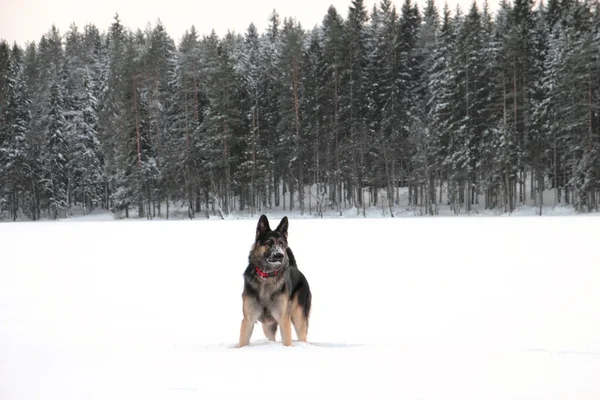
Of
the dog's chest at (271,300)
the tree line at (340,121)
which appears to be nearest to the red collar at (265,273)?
the dog's chest at (271,300)

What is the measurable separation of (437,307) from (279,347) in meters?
5.52

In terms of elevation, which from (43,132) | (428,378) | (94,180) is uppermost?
(43,132)

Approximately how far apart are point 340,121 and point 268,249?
1944 inches

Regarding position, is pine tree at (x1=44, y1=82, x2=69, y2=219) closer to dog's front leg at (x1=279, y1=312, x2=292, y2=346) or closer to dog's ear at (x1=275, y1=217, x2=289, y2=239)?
dog's ear at (x1=275, y1=217, x2=289, y2=239)

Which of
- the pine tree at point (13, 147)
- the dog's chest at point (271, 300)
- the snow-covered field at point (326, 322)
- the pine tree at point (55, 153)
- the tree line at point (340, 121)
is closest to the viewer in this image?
the snow-covered field at point (326, 322)

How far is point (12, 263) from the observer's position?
15891 millimetres

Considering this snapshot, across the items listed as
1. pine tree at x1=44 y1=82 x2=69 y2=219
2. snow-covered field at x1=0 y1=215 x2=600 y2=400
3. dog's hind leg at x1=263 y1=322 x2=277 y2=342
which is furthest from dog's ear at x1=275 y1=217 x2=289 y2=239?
pine tree at x1=44 y1=82 x2=69 y2=219

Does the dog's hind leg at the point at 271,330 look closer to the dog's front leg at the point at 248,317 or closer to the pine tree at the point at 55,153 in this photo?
the dog's front leg at the point at 248,317

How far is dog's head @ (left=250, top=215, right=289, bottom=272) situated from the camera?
572cm

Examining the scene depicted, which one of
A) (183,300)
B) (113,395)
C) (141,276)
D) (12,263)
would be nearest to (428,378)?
(113,395)

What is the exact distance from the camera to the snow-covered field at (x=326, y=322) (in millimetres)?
4031

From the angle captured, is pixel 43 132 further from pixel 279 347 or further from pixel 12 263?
pixel 279 347

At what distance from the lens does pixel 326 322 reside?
9.20m

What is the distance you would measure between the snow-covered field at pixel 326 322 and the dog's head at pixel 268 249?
3.07ft
